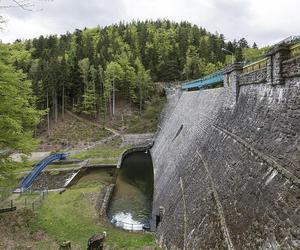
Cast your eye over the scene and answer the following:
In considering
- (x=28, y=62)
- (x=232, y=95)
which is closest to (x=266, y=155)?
(x=232, y=95)

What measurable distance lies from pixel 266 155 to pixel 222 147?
15.0 feet

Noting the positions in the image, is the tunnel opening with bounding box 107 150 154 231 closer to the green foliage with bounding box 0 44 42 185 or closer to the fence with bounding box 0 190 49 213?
the fence with bounding box 0 190 49 213

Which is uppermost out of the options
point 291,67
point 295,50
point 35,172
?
point 295,50

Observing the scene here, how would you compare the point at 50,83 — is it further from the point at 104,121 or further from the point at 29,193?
the point at 29,193

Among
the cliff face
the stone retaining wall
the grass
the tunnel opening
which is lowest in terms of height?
the tunnel opening

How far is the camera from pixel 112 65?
6153 centimetres

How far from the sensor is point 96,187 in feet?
85.3

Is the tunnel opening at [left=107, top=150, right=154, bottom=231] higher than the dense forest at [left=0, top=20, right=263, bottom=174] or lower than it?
lower

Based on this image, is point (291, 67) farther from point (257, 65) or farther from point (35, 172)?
point (35, 172)

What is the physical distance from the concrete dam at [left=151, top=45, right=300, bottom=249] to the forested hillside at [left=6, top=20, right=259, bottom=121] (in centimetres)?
4410

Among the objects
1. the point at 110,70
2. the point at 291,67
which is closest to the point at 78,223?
the point at 291,67

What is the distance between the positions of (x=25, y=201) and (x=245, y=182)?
17414 millimetres

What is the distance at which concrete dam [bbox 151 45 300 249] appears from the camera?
7.09 metres

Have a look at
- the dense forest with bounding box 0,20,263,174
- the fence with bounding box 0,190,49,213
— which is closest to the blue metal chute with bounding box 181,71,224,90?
the dense forest with bounding box 0,20,263,174
